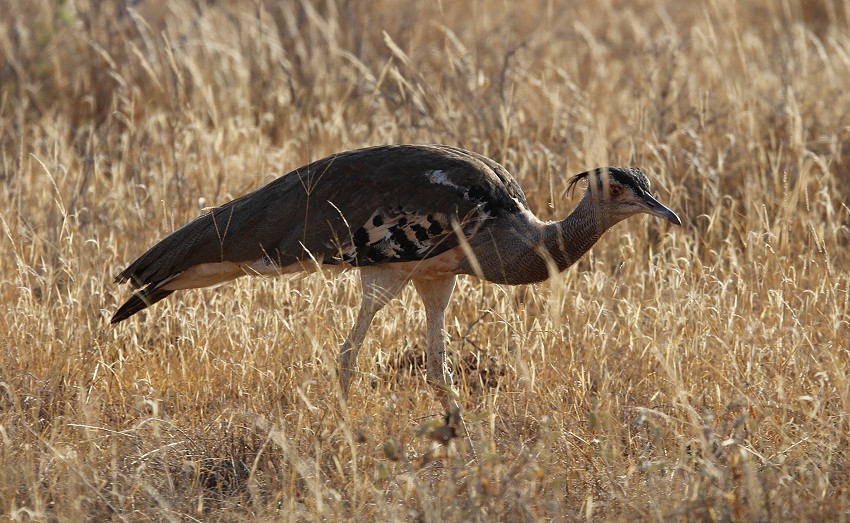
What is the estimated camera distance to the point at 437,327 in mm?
4672

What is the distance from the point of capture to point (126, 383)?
4598 mm

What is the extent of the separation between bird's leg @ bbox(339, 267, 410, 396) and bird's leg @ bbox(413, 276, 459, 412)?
6.9 inches

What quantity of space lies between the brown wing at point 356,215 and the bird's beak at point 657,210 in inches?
20.8

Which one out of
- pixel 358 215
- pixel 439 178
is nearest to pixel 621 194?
pixel 439 178

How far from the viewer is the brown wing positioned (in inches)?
175

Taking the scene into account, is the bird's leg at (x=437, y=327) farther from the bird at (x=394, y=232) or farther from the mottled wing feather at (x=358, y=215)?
the mottled wing feather at (x=358, y=215)

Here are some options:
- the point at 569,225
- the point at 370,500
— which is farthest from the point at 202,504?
the point at 569,225

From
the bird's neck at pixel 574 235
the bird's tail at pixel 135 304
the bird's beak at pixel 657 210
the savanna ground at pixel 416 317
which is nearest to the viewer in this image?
the savanna ground at pixel 416 317

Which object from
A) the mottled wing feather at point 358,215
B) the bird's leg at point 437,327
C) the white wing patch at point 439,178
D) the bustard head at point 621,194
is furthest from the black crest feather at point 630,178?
the bird's leg at point 437,327

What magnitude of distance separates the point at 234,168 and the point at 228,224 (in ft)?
6.19

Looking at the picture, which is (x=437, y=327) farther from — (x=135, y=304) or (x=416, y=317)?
(x=135, y=304)

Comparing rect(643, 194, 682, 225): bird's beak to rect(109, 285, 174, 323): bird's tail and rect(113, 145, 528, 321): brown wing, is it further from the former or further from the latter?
rect(109, 285, 174, 323): bird's tail

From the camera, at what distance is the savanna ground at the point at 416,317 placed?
143 inches

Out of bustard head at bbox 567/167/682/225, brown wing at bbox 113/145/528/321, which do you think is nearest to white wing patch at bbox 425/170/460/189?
brown wing at bbox 113/145/528/321
